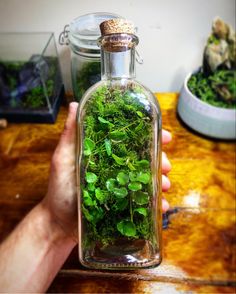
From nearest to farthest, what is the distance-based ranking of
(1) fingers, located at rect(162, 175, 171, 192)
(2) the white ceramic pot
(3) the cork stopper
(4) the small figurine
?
(3) the cork stopper < (4) the small figurine < (1) fingers, located at rect(162, 175, 171, 192) < (2) the white ceramic pot

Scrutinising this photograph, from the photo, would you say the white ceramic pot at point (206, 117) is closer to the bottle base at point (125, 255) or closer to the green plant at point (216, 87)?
the green plant at point (216, 87)

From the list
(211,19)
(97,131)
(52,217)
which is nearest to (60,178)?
(52,217)

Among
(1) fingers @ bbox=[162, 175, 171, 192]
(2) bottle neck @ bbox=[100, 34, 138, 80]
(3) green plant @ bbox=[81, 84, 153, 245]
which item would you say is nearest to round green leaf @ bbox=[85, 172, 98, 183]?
(3) green plant @ bbox=[81, 84, 153, 245]

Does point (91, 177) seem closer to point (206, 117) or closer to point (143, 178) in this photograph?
point (143, 178)

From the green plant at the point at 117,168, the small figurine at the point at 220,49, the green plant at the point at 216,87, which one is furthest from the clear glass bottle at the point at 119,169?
the green plant at the point at 216,87

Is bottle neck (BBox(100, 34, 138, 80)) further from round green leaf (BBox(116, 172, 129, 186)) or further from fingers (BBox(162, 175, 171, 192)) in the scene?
fingers (BBox(162, 175, 171, 192))

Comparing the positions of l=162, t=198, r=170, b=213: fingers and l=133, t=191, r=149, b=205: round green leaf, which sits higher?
l=133, t=191, r=149, b=205: round green leaf
